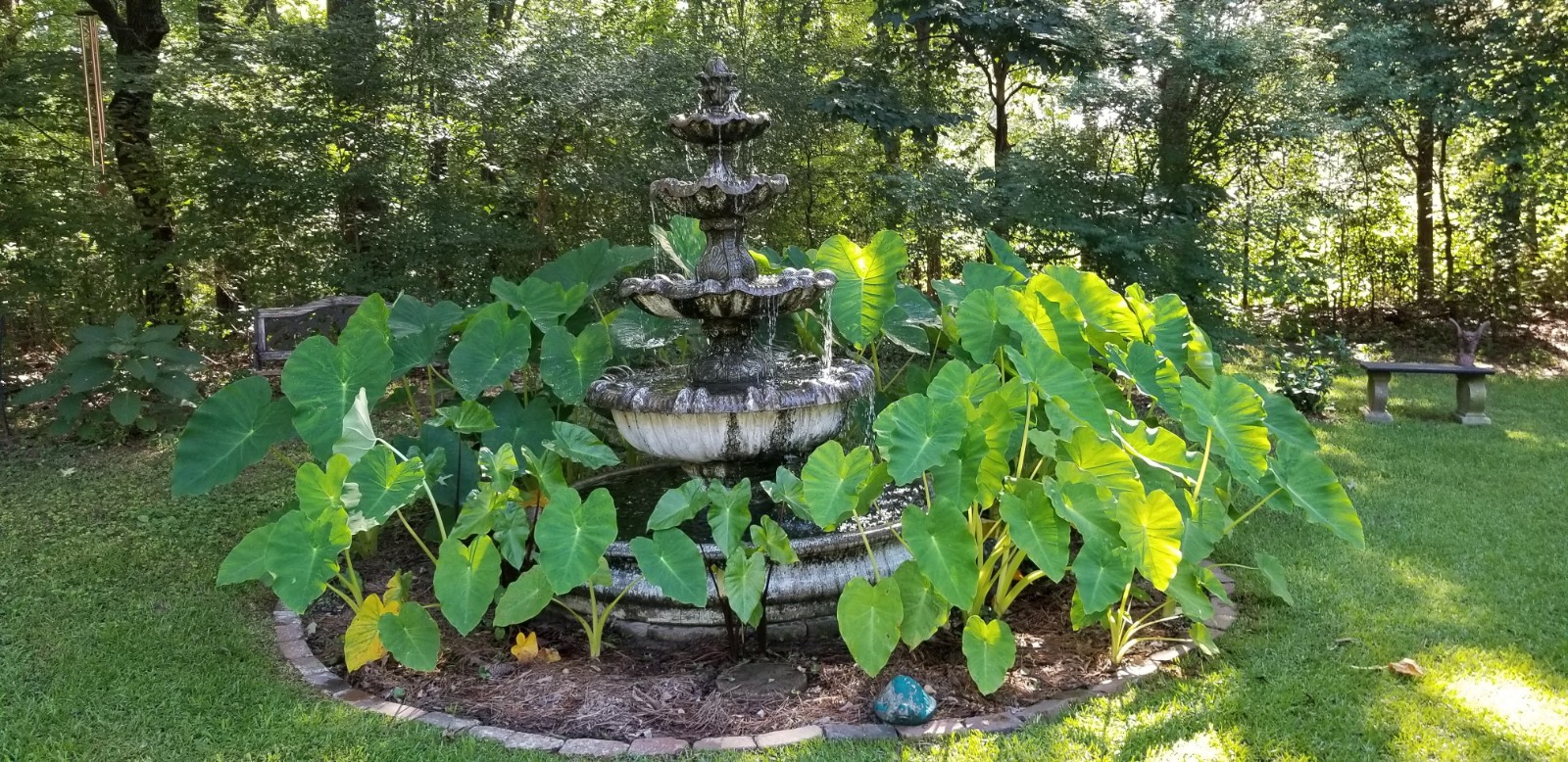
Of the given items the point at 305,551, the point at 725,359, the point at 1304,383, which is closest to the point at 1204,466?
the point at 725,359

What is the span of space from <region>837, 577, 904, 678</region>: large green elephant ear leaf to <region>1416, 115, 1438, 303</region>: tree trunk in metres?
8.43

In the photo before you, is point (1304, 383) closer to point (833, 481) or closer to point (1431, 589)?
point (1431, 589)

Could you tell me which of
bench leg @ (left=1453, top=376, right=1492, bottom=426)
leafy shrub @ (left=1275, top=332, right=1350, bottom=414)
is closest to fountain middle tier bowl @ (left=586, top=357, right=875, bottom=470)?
leafy shrub @ (left=1275, top=332, right=1350, bottom=414)

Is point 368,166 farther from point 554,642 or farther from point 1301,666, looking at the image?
point 1301,666

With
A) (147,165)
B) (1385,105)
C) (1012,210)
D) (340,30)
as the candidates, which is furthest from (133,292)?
(1385,105)

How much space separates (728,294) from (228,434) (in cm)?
168

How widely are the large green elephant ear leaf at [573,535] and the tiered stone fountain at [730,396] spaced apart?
56cm

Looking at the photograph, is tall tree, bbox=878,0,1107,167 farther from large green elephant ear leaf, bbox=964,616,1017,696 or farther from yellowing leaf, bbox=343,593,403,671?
yellowing leaf, bbox=343,593,403,671

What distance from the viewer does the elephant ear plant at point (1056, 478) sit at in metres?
2.54

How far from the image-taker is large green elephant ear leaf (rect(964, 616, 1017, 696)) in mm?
2543

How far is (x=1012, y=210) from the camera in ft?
20.6

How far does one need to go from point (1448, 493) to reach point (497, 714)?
4.18 meters

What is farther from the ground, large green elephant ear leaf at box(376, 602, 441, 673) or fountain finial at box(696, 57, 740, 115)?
fountain finial at box(696, 57, 740, 115)

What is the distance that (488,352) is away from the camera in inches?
135
